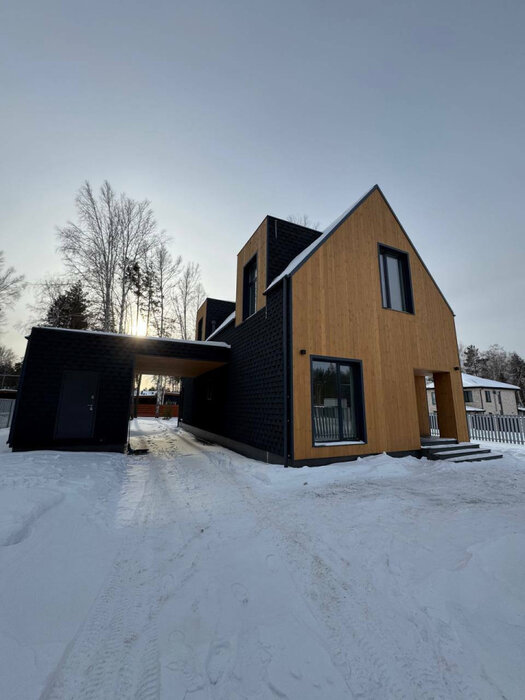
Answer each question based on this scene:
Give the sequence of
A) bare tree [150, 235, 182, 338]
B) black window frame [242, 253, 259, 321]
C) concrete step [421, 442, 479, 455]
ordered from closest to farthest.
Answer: concrete step [421, 442, 479, 455] < black window frame [242, 253, 259, 321] < bare tree [150, 235, 182, 338]

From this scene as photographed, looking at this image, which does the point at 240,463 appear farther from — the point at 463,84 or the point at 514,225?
the point at 514,225

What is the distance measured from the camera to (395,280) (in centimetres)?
942

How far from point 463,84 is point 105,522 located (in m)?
14.3

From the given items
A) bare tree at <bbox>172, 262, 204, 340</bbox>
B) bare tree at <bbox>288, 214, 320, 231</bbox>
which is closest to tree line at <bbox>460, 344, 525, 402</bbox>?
bare tree at <bbox>288, 214, 320, 231</bbox>

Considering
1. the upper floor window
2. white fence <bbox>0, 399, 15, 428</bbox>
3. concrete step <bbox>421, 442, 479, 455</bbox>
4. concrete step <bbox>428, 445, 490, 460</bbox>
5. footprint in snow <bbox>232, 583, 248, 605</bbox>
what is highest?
the upper floor window

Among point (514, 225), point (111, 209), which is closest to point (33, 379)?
point (111, 209)

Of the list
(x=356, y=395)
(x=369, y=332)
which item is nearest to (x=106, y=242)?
(x=369, y=332)

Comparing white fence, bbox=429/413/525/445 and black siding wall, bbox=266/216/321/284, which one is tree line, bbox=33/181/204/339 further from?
white fence, bbox=429/413/525/445

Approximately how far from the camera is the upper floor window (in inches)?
388

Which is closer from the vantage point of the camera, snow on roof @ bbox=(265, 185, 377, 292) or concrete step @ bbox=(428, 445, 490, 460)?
snow on roof @ bbox=(265, 185, 377, 292)

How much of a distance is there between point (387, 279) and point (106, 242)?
53.3 ft

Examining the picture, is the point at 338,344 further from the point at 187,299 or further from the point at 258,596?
the point at 187,299

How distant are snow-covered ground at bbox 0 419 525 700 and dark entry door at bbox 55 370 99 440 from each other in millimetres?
3891

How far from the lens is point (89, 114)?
29.1 ft
